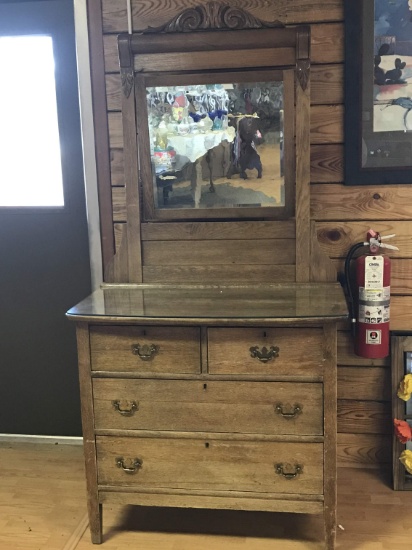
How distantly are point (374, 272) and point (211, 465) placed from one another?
926 millimetres

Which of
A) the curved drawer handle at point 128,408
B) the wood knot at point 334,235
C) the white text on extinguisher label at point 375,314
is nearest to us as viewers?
the curved drawer handle at point 128,408

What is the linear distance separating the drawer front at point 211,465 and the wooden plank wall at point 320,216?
62 centimetres

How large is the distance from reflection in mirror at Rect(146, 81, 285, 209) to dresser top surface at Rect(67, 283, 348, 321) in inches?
13.0

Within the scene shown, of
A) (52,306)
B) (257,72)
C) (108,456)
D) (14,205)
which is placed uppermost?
(257,72)

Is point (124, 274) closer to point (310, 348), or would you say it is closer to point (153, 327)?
point (153, 327)

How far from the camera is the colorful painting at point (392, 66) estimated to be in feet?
7.59

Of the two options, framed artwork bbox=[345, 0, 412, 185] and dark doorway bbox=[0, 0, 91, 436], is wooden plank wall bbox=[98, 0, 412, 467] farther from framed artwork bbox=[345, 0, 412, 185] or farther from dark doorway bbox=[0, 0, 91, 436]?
dark doorway bbox=[0, 0, 91, 436]

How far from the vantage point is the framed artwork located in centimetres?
232

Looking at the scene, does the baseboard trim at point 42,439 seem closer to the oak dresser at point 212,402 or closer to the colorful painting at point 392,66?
the oak dresser at point 212,402

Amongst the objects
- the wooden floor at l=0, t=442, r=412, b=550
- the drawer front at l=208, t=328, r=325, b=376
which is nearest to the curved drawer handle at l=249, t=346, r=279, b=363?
the drawer front at l=208, t=328, r=325, b=376

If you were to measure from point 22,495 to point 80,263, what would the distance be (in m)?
0.97

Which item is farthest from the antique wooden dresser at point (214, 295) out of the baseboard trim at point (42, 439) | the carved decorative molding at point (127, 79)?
the baseboard trim at point (42, 439)

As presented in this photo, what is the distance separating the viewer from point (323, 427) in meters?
2.02

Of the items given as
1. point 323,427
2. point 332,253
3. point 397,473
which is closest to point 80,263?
point 332,253
